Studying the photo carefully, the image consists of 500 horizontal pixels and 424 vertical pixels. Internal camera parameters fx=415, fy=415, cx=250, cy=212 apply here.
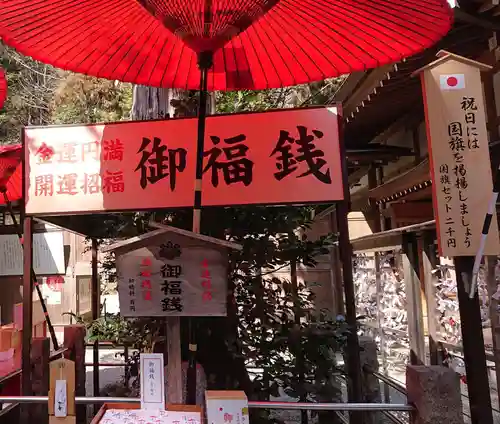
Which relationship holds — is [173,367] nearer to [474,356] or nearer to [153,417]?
[153,417]

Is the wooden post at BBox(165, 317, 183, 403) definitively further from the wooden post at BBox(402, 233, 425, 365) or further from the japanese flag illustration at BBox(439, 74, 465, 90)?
the wooden post at BBox(402, 233, 425, 365)

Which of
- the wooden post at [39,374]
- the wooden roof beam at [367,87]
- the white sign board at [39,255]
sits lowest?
the wooden post at [39,374]

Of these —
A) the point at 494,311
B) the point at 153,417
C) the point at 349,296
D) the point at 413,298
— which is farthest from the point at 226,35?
the point at 413,298

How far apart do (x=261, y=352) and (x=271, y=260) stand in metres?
0.84

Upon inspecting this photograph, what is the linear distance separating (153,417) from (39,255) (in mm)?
8379

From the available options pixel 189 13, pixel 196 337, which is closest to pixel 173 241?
pixel 189 13

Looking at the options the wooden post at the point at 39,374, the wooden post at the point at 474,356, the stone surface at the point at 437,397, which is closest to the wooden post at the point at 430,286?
the wooden post at the point at 474,356

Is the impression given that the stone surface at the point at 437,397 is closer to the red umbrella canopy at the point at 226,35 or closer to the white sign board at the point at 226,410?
the white sign board at the point at 226,410

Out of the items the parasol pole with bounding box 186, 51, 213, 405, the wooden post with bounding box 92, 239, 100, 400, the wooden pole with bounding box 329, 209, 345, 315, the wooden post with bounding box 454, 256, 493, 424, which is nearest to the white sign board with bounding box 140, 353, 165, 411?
the parasol pole with bounding box 186, 51, 213, 405

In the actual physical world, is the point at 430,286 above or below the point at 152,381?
above

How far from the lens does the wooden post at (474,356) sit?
8.35ft

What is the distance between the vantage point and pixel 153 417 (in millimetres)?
2266

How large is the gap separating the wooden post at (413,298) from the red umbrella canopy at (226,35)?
360cm

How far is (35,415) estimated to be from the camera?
4.75 m
